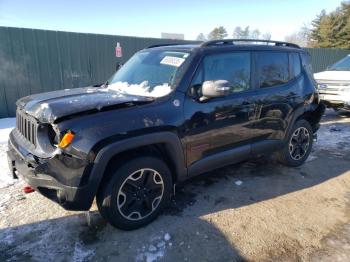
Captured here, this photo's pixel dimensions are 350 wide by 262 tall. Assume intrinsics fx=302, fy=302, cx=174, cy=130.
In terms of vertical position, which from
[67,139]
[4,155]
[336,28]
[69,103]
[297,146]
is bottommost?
[4,155]

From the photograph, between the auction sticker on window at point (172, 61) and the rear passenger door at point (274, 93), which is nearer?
the auction sticker on window at point (172, 61)

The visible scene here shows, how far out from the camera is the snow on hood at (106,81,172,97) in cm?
327

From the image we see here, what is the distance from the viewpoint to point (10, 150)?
3340 millimetres

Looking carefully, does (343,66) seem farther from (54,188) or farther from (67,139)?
(54,188)

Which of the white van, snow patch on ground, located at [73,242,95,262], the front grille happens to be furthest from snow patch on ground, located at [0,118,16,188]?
the white van

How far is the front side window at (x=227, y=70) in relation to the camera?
3.44 meters

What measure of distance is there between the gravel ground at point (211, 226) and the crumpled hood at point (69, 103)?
1.21 metres

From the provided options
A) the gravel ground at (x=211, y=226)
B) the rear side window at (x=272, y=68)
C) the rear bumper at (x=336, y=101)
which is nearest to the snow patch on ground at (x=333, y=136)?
the rear bumper at (x=336, y=101)

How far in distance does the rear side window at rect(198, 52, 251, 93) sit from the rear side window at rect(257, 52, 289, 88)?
26 cm

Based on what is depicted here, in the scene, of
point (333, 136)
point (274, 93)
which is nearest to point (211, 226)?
point (274, 93)

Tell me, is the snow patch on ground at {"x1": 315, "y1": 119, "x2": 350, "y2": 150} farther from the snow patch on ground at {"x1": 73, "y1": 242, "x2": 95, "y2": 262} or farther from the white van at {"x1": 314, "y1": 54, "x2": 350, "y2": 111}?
the snow patch on ground at {"x1": 73, "y1": 242, "x2": 95, "y2": 262}

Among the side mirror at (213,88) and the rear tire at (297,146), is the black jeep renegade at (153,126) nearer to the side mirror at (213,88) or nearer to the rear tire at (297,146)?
the side mirror at (213,88)

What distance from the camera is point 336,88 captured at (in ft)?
27.2

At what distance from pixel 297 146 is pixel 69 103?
3640mm
